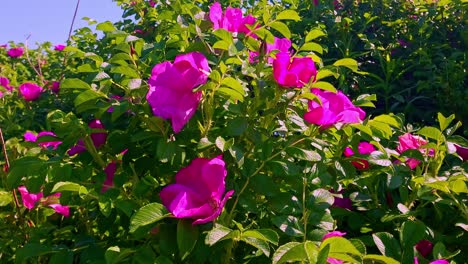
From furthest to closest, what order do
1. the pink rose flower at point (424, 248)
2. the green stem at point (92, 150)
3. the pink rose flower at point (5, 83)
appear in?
the pink rose flower at point (5, 83)
the pink rose flower at point (424, 248)
the green stem at point (92, 150)

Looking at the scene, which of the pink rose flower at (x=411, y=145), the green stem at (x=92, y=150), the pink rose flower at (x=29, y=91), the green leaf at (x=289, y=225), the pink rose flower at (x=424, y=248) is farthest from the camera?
the pink rose flower at (x=29, y=91)

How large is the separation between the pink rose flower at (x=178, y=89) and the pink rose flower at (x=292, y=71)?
0.15 meters

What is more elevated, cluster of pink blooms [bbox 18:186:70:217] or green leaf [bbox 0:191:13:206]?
green leaf [bbox 0:191:13:206]

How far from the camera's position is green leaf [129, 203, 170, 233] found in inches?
39.8

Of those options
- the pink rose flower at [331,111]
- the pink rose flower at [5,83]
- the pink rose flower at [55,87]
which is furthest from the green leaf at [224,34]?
the pink rose flower at [5,83]

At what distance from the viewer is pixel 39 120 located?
3.18 meters

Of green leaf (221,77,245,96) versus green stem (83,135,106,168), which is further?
green stem (83,135,106,168)

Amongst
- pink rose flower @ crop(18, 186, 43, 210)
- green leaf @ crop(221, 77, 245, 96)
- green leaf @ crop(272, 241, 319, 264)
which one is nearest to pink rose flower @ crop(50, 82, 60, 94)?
pink rose flower @ crop(18, 186, 43, 210)

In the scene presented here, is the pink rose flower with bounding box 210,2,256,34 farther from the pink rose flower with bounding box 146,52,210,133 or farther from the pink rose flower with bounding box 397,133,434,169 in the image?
the pink rose flower with bounding box 397,133,434,169

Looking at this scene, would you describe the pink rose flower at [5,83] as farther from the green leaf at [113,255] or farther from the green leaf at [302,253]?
the green leaf at [302,253]

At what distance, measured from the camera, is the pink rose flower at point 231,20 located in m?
1.42

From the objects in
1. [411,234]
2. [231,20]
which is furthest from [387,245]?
[231,20]

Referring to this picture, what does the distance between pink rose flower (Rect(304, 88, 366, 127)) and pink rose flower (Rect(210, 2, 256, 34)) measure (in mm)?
248

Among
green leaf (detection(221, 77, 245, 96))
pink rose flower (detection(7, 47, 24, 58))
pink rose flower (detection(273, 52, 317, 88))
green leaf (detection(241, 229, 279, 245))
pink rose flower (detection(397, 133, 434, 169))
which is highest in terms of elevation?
pink rose flower (detection(7, 47, 24, 58))
